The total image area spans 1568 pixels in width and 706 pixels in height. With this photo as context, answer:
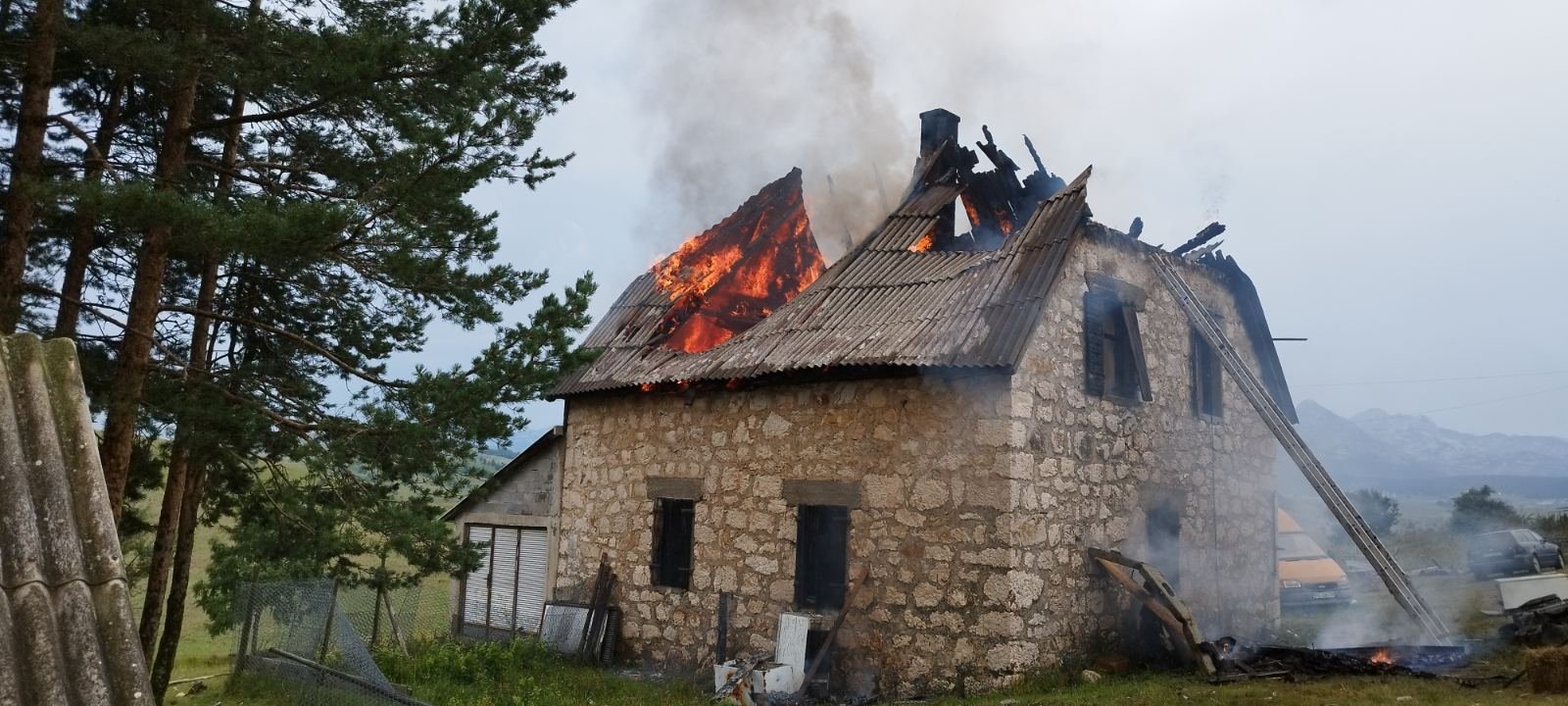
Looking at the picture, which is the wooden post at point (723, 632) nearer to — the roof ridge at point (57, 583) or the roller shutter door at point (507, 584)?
the roller shutter door at point (507, 584)

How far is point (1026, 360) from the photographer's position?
34.6 ft

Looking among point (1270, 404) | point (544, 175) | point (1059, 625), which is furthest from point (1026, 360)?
point (544, 175)

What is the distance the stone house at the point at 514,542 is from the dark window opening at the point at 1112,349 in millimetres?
7497

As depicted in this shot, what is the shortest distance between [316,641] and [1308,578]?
1620 cm

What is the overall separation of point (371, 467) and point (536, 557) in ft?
18.5

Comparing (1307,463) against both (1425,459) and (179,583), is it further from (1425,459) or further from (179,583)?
(1425,459)

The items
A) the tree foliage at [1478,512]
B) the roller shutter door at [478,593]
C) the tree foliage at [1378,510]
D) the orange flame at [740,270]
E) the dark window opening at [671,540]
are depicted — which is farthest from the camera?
the tree foliage at [1378,510]

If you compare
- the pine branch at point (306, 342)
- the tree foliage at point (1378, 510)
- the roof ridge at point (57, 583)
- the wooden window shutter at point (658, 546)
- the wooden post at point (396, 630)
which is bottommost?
the wooden post at point (396, 630)

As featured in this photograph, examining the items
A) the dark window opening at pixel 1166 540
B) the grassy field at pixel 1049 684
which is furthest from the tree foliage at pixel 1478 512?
the dark window opening at pixel 1166 540

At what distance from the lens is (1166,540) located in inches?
502

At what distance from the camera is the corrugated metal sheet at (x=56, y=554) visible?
237cm

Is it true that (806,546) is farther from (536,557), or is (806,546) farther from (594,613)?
(536,557)

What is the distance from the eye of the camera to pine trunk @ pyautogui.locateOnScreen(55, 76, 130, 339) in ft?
31.8

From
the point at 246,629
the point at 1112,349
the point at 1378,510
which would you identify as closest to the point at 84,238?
the point at 246,629
